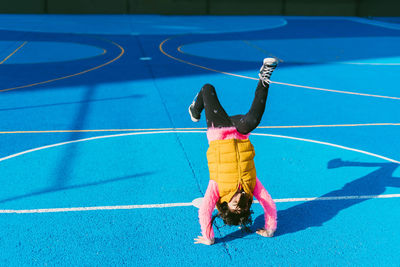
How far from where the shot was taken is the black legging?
511 centimetres

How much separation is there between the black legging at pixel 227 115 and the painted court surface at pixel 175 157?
1477mm

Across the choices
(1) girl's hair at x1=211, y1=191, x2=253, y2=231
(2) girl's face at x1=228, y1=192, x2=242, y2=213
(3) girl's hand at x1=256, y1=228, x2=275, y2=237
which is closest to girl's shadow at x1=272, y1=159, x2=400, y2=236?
(3) girl's hand at x1=256, y1=228, x2=275, y2=237

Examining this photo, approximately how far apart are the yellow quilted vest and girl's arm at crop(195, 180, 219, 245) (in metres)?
0.06

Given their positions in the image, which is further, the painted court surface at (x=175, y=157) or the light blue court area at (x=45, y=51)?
the light blue court area at (x=45, y=51)

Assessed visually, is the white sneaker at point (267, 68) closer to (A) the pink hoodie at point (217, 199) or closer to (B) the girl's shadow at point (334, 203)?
(A) the pink hoodie at point (217, 199)

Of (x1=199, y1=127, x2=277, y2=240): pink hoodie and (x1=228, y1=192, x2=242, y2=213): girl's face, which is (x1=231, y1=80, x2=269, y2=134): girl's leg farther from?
(x1=228, y1=192, x2=242, y2=213): girl's face

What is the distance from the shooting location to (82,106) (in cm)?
1132

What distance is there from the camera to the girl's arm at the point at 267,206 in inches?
215

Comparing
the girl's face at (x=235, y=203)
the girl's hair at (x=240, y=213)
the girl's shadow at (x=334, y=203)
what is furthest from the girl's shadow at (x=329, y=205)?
the girl's face at (x=235, y=203)

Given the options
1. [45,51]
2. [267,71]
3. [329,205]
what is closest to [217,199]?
[267,71]

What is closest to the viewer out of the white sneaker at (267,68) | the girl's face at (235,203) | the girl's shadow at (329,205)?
the white sneaker at (267,68)
